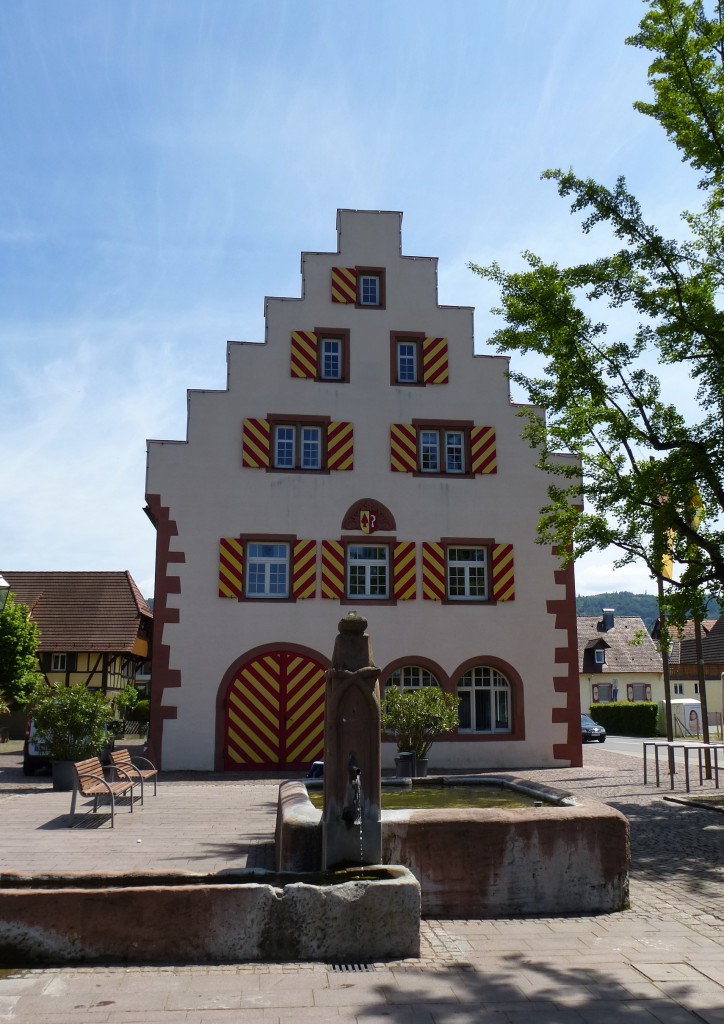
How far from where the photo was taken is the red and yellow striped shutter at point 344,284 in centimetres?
2152

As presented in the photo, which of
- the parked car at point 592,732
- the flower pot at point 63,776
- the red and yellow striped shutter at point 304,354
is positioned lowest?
the parked car at point 592,732

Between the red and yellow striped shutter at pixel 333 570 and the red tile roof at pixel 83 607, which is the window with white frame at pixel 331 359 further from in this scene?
the red tile roof at pixel 83 607

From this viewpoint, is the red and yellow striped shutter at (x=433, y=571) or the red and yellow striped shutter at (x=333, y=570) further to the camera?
the red and yellow striped shutter at (x=433, y=571)

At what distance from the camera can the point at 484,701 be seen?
20.5m

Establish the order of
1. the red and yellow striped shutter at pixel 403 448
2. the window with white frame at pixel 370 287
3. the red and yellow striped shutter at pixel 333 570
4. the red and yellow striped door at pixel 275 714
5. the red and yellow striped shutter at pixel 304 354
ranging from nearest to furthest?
the red and yellow striped door at pixel 275 714 < the red and yellow striped shutter at pixel 333 570 < the red and yellow striped shutter at pixel 403 448 < the red and yellow striped shutter at pixel 304 354 < the window with white frame at pixel 370 287

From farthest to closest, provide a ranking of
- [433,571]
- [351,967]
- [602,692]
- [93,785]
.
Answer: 1. [602,692]
2. [433,571]
3. [93,785]
4. [351,967]

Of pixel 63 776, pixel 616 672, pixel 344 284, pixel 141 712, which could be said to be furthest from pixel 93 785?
pixel 616 672

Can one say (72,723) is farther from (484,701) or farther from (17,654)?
(17,654)

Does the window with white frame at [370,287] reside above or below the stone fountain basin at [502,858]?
above

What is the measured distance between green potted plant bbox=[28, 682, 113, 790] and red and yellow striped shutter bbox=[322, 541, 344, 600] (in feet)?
19.2

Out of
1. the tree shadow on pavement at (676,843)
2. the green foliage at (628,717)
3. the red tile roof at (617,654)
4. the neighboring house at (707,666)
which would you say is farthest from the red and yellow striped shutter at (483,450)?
the red tile roof at (617,654)

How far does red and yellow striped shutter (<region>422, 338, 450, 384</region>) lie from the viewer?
70.5 feet

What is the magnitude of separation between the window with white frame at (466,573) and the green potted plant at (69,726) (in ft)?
27.5

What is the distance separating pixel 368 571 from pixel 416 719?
16.4 ft
